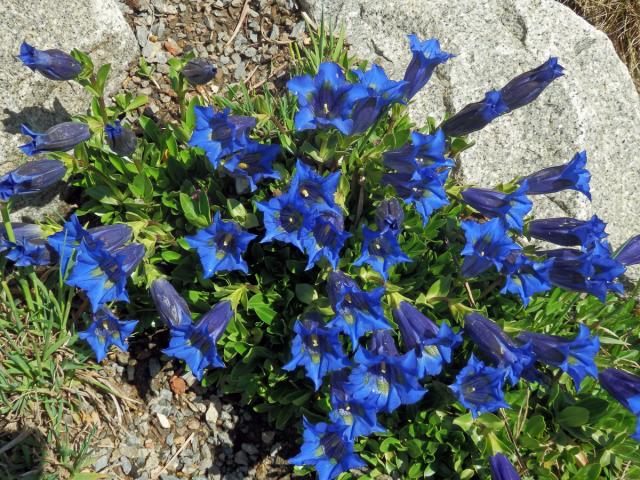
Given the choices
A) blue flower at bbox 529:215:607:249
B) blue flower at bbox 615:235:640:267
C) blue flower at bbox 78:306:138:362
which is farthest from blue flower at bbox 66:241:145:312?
blue flower at bbox 615:235:640:267

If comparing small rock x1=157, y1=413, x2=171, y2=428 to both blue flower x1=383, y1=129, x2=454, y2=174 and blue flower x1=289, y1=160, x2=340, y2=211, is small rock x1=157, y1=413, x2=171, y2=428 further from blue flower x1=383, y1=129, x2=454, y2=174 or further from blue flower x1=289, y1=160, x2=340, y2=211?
blue flower x1=383, y1=129, x2=454, y2=174

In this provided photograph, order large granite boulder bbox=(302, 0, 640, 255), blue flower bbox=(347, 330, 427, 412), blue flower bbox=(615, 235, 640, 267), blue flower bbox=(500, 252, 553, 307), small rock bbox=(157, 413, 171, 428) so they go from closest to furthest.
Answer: blue flower bbox=(347, 330, 427, 412) → blue flower bbox=(500, 252, 553, 307) → blue flower bbox=(615, 235, 640, 267) → small rock bbox=(157, 413, 171, 428) → large granite boulder bbox=(302, 0, 640, 255)

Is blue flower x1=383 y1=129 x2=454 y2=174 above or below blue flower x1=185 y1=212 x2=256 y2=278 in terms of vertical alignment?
above

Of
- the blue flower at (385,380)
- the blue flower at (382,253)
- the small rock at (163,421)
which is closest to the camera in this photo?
the blue flower at (385,380)

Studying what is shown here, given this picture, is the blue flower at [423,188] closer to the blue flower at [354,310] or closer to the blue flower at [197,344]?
the blue flower at [354,310]

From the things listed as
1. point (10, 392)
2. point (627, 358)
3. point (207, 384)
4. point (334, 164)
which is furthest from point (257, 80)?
point (627, 358)

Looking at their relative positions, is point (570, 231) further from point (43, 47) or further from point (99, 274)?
point (43, 47)

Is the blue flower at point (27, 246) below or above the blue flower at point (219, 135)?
below

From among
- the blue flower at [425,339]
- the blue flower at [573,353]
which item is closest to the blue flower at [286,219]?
the blue flower at [425,339]
